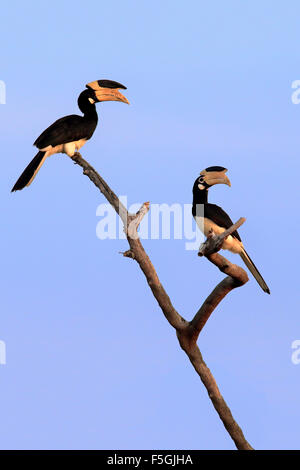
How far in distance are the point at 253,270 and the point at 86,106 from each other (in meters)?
2.68

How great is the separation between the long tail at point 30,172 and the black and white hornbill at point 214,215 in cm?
164

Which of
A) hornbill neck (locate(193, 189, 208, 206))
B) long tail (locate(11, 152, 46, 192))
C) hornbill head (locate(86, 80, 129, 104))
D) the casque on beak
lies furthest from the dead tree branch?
hornbill head (locate(86, 80, 129, 104))

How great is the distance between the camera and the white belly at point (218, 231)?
6984mm

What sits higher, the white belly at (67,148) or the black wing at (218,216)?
the white belly at (67,148)

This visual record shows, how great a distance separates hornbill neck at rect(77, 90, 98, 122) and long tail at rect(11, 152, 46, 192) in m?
0.87

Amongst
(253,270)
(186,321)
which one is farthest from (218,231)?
(186,321)

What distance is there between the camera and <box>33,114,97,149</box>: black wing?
7.62 m

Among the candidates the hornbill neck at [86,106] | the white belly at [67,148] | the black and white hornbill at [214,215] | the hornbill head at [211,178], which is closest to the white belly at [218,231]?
the black and white hornbill at [214,215]

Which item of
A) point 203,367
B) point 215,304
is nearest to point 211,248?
point 215,304

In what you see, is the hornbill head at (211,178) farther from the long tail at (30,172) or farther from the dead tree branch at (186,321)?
the long tail at (30,172)

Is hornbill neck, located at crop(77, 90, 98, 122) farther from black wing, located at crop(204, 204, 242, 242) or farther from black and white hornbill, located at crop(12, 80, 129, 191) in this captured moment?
black wing, located at crop(204, 204, 242, 242)

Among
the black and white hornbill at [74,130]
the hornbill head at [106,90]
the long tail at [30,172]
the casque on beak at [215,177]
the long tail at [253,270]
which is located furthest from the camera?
the hornbill head at [106,90]

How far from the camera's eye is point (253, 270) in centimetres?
728
